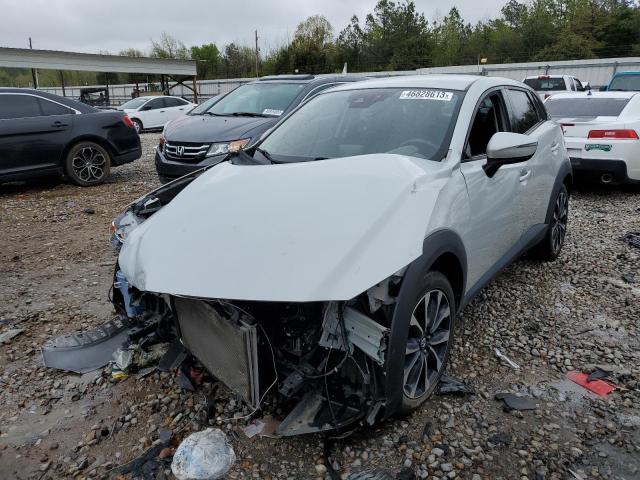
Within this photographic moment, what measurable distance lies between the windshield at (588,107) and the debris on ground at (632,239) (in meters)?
2.52

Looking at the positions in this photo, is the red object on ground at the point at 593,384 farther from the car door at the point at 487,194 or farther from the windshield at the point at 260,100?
the windshield at the point at 260,100

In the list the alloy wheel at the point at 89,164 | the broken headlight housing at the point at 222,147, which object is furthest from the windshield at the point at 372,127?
the alloy wheel at the point at 89,164

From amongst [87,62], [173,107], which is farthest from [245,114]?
[87,62]

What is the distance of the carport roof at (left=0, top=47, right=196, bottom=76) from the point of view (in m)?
19.5

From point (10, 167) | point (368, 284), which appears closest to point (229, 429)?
point (368, 284)

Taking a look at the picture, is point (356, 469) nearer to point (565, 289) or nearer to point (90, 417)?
point (90, 417)

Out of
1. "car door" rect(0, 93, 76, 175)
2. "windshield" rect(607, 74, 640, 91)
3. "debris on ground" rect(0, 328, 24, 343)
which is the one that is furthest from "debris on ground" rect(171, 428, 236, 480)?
"windshield" rect(607, 74, 640, 91)

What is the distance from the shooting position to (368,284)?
78.6 inches

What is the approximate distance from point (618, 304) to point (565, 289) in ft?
1.37

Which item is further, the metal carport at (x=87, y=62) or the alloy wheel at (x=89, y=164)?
the metal carport at (x=87, y=62)

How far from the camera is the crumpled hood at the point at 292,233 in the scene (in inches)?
80.8

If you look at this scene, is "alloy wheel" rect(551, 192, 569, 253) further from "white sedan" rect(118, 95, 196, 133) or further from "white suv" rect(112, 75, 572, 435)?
"white sedan" rect(118, 95, 196, 133)

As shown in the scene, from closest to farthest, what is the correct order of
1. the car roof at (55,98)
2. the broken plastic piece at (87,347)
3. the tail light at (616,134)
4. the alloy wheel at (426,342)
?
the alloy wheel at (426,342), the broken plastic piece at (87,347), the tail light at (616,134), the car roof at (55,98)

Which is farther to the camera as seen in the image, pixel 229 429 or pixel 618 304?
pixel 618 304
